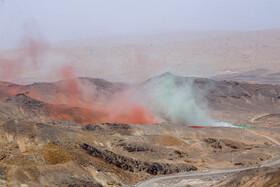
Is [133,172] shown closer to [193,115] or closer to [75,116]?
[75,116]

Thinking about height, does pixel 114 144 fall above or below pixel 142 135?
above

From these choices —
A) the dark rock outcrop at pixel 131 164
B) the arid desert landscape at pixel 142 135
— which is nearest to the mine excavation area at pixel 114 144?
the dark rock outcrop at pixel 131 164

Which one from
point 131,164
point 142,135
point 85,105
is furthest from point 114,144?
point 85,105

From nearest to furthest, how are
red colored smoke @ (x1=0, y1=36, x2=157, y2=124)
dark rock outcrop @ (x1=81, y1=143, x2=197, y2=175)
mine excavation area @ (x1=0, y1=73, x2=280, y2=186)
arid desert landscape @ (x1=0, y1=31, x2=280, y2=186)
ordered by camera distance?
mine excavation area @ (x1=0, y1=73, x2=280, y2=186) → arid desert landscape @ (x1=0, y1=31, x2=280, y2=186) → dark rock outcrop @ (x1=81, y1=143, x2=197, y2=175) → red colored smoke @ (x1=0, y1=36, x2=157, y2=124)

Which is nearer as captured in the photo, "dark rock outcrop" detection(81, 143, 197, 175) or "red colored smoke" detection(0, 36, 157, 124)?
"dark rock outcrop" detection(81, 143, 197, 175)

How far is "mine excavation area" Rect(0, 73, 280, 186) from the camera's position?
1848 inches

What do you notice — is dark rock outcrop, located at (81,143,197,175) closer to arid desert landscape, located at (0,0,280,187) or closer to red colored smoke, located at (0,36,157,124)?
arid desert landscape, located at (0,0,280,187)

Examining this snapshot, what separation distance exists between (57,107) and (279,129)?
210ft

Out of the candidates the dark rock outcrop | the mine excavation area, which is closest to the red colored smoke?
the mine excavation area

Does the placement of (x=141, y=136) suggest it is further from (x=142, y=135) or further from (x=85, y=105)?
(x=85, y=105)

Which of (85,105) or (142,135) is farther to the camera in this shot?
(85,105)

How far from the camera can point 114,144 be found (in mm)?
69000

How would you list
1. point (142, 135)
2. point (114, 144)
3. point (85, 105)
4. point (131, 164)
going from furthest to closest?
point (85, 105) < point (142, 135) < point (114, 144) < point (131, 164)

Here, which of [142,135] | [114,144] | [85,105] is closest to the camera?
[114,144]
